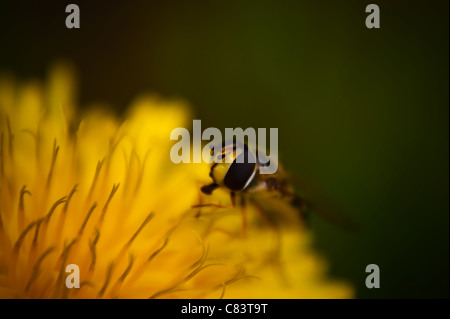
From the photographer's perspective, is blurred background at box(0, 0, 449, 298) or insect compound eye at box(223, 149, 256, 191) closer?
insect compound eye at box(223, 149, 256, 191)

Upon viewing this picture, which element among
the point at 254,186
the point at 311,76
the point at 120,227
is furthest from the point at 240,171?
the point at 311,76

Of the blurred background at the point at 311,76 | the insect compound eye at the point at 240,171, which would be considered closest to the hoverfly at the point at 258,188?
the insect compound eye at the point at 240,171

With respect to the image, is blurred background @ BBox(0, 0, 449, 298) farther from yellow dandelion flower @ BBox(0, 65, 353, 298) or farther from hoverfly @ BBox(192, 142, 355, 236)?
hoverfly @ BBox(192, 142, 355, 236)

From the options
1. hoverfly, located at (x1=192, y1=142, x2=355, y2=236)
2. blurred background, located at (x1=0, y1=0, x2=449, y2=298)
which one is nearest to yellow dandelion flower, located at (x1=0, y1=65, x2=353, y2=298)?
hoverfly, located at (x1=192, y1=142, x2=355, y2=236)

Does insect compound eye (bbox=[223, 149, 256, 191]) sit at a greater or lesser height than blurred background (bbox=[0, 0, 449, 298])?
lesser

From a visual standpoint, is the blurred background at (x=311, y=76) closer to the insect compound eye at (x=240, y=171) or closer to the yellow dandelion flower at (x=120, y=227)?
the yellow dandelion flower at (x=120, y=227)
